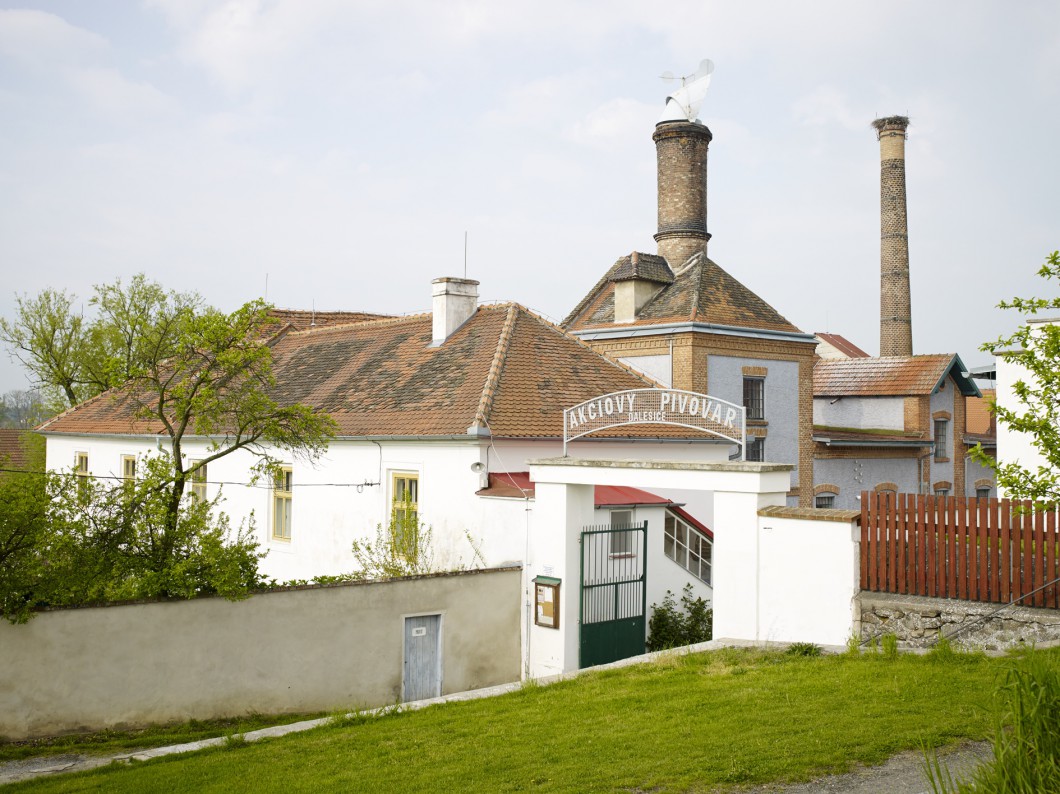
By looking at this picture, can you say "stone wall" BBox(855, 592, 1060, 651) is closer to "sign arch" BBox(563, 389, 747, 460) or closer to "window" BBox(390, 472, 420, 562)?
Answer: "sign arch" BBox(563, 389, 747, 460)

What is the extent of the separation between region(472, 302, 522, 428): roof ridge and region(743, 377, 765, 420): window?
32.7ft

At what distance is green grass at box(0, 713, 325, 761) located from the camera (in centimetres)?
1036

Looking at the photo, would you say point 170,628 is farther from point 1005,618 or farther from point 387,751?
point 1005,618

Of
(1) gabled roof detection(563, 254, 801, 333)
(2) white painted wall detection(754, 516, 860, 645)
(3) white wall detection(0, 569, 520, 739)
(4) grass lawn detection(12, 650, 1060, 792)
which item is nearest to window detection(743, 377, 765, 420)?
(1) gabled roof detection(563, 254, 801, 333)

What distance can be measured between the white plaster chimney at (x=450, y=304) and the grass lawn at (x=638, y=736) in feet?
44.3

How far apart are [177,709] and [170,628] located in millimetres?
1003

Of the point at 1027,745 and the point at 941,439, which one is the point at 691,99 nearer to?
the point at 941,439

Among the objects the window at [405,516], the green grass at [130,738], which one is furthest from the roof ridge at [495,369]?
the green grass at [130,738]

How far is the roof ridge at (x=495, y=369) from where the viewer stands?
17.8 m

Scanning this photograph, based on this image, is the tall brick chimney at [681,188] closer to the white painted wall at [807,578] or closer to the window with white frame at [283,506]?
the window with white frame at [283,506]

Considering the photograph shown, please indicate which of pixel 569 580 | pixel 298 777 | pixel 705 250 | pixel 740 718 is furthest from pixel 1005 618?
pixel 705 250

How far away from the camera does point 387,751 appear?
8539 mm

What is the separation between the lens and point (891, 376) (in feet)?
119

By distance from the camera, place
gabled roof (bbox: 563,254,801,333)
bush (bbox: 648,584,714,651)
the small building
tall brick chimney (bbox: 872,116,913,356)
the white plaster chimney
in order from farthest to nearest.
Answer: tall brick chimney (bbox: 872,116,913,356) < the small building < gabled roof (bbox: 563,254,801,333) < the white plaster chimney < bush (bbox: 648,584,714,651)
